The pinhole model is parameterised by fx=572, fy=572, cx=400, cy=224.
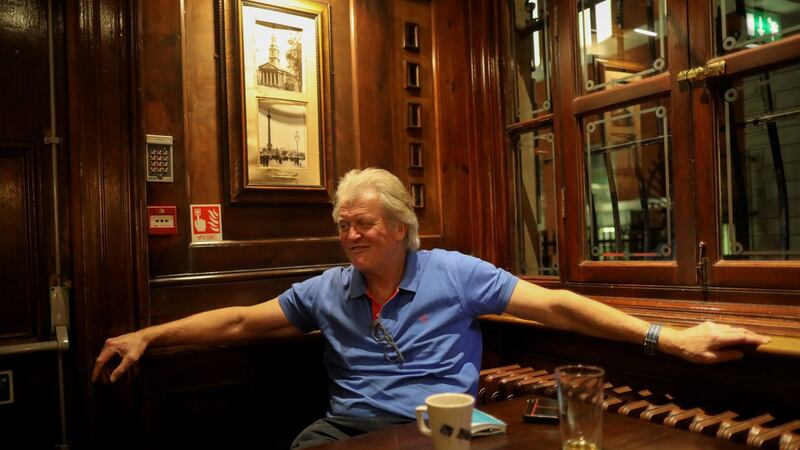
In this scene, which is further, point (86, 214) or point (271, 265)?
point (271, 265)

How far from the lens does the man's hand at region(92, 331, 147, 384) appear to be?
1.83 meters

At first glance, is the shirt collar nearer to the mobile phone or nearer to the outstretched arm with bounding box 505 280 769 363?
the outstretched arm with bounding box 505 280 769 363

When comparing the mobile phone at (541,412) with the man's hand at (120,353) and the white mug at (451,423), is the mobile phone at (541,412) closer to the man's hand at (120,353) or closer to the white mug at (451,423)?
the white mug at (451,423)

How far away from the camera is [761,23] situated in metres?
1.80

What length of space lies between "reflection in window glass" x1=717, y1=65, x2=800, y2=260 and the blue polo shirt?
2.52 ft

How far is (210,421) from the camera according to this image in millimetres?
2172

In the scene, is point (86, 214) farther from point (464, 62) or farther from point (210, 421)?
point (464, 62)

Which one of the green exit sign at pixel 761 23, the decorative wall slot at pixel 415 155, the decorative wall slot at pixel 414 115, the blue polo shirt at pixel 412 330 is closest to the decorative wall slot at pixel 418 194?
the decorative wall slot at pixel 415 155

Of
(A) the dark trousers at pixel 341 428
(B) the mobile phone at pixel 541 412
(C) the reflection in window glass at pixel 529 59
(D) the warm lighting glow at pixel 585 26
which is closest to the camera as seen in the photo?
(B) the mobile phone at pixel 541 412

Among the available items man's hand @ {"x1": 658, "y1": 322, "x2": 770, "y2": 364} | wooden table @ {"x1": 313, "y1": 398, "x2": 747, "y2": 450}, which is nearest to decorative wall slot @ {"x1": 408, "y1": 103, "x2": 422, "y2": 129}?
man's hand @ {"x1": 658, "y1": 322, "x2": 770, "y2": 364}

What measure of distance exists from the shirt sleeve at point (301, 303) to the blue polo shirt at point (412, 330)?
13 millimetres

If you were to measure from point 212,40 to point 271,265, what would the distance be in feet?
3.01

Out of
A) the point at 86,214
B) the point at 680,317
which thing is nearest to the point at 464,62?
the point at 680,317

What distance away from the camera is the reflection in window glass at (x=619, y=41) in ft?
6.81
